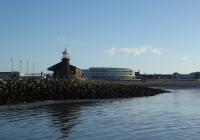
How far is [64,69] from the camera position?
67312 mm

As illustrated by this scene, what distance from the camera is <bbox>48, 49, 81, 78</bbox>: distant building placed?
65625mm

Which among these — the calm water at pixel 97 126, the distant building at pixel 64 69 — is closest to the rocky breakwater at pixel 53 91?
the distant building at pixel 64 69

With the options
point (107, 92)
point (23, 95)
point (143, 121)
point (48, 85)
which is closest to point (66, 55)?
point (107, 92)

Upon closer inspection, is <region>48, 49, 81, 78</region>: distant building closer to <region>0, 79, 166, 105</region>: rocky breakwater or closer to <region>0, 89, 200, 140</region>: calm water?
<region>0, 79, 166, 105</region>: rocky breakwater

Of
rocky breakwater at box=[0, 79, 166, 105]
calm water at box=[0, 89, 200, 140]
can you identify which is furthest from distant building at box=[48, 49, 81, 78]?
calm water at box=[0, 89, 200, 140]

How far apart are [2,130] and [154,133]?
23.9 feet

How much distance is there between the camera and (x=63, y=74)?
67812 millimetres

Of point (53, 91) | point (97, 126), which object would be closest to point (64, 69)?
point (53, 91)

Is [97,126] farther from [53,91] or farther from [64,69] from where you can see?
[64,69]

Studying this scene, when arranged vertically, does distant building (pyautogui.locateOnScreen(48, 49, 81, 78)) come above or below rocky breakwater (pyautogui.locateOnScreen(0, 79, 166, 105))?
above

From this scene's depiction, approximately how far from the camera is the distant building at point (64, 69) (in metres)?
65.6

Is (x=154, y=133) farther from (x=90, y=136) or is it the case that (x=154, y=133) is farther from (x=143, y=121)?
(x=143, y=121)

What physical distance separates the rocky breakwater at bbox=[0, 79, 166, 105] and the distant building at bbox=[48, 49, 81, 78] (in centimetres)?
730

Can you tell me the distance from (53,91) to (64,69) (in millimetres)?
18238
